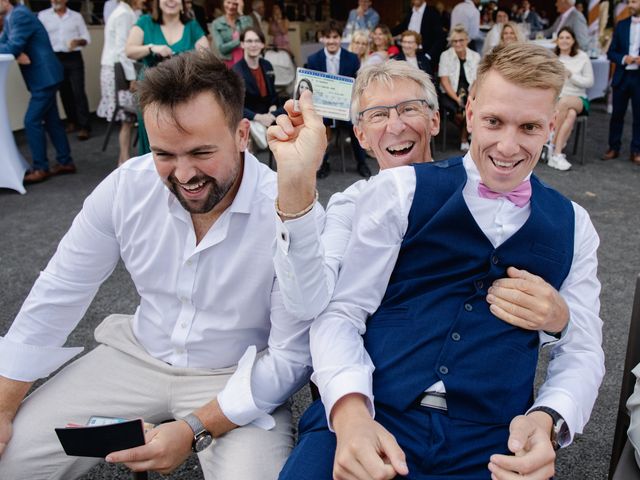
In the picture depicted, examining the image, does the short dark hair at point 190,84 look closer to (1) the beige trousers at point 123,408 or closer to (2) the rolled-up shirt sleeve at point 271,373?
(2) the rolled-up shirt sleeve at point 271,373

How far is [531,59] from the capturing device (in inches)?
52.8

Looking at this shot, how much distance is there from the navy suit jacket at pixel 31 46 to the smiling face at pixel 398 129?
434cm

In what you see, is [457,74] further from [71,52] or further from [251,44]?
[71,52]

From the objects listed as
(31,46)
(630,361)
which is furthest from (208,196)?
(31,46)

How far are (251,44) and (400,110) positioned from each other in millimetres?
3809

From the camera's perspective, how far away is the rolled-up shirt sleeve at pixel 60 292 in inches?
63.8

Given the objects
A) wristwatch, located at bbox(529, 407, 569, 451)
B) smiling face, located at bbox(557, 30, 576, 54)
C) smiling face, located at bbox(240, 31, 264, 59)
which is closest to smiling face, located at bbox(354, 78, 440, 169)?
wristwatch, located at bbox(529, 407, 569, 451)

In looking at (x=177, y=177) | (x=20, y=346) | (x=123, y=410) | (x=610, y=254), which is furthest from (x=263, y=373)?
(x=610, y=254)

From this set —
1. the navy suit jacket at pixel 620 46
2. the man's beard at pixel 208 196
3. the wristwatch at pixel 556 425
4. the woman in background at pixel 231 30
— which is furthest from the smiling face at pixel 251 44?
the wristwatch at pixel 556 425

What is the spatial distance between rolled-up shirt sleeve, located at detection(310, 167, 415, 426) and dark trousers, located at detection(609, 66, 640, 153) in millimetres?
6074

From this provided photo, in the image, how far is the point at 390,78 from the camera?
6.75ft

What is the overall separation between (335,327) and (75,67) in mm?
Answer: 7401

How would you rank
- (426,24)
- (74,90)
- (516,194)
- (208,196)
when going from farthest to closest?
(426,24) → (74,90) → (208,196) → (516,194)

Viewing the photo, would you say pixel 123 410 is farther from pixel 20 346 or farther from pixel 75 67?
pixel 75 67
